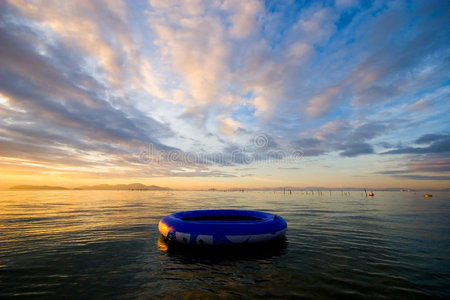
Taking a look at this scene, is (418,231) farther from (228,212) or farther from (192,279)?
(192,279)

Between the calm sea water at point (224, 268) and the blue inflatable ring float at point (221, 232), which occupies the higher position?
the blue inflatable ring float at point (221, 232)

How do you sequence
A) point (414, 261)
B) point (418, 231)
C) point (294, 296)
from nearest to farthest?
point (294, 296) < point (414, 261) < point (418, 231)

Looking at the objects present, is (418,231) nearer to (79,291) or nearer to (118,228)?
(79,291)

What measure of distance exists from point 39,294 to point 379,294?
8.56 m

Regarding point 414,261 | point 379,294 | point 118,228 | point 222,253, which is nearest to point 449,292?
point 379,294

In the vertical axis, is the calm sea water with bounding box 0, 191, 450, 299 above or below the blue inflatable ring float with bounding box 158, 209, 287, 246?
below

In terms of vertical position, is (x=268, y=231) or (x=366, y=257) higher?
(x=268, y=231)

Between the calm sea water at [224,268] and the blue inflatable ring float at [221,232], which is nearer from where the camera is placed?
the calm sea water at [224,268]

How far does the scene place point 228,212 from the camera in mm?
13219

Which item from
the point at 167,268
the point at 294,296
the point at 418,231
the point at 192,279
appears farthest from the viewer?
the point at 418,231

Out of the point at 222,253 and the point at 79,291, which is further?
the point at 222,253

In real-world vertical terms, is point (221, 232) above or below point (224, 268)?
above

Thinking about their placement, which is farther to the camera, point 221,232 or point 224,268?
point 221,232

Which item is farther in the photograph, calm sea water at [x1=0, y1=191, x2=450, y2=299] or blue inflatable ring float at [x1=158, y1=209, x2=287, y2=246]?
blue inflatable ring float at [x1=158, y1=209, x2=287, y2=246]
